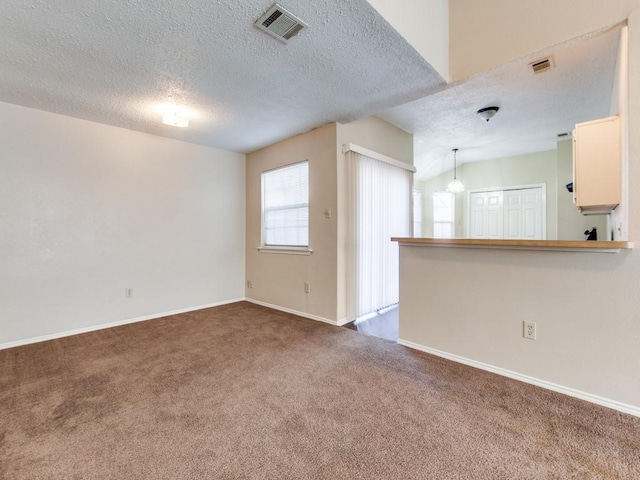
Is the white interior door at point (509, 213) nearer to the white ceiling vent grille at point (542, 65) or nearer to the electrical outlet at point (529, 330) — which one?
the white ceiling vent grille at point (542, 65)

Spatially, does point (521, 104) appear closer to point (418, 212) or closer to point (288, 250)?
point (288, 250)

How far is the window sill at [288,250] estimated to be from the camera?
375 cm

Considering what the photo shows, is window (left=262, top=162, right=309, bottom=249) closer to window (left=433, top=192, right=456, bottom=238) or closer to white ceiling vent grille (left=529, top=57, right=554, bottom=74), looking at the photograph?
white ceiling vent grille (left=529, top=57, right=554, bottom=74)

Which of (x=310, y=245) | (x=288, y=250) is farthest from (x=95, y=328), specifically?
(x=310, y=245)

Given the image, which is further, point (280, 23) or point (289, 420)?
point (280, 23)

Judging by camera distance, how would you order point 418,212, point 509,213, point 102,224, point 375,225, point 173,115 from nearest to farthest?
point 173,115 → point 102,224 → point 375,225 → point 509,213 → point 418,212

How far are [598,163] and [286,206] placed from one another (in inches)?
125

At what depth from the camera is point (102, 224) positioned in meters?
3.37

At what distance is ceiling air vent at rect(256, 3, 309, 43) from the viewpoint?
1710 mm

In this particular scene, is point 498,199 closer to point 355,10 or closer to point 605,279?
point 605,279

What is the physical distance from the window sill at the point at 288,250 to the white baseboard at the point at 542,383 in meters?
1.71

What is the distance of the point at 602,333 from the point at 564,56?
6.99 ft

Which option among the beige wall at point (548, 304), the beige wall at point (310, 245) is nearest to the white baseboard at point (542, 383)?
the beige wall at point (548, 304)

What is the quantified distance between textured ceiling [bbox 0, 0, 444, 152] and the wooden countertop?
1392 millimetres
